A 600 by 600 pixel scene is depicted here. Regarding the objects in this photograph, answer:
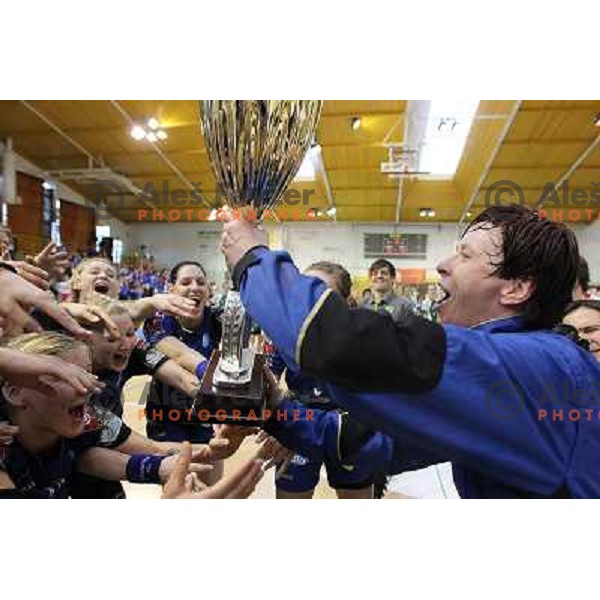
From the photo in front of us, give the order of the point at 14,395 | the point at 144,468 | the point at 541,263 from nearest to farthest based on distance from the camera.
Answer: the point at 541,263 < the point at 14,395 < the point at 144,468

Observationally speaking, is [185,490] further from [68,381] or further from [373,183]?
[373,183]

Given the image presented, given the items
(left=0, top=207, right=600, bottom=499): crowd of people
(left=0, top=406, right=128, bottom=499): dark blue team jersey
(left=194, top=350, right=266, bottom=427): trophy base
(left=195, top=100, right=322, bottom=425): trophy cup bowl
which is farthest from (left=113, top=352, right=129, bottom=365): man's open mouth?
(left=194, top=350, right=266, bottom=427): trophy base

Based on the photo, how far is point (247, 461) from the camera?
1055 mm

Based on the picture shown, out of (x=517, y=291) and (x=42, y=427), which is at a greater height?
(x=517, y=291)

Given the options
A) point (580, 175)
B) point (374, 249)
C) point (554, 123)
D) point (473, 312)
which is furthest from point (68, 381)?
point (374, 249)

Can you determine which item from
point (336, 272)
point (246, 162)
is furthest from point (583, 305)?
point (246, 162)

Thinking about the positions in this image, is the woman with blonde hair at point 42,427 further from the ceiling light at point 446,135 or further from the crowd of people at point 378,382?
the ceiling light at point 446,135

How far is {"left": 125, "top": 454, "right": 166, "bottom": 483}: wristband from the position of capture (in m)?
1.33

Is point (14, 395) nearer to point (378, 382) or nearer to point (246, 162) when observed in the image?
point (246, 162)

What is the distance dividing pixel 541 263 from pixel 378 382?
368mm

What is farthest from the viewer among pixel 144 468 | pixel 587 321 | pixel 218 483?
pixel 587 321

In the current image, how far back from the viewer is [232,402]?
1.09 meters

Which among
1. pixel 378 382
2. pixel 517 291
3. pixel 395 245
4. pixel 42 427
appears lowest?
pixel 42 427

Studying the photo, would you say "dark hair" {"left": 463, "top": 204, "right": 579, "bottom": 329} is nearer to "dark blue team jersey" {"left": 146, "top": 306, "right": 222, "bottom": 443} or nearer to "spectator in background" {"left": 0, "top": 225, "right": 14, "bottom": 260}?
"dark blue team jersey" {"left": 146, "top": 306, "right": 222, "bottom": 443}
